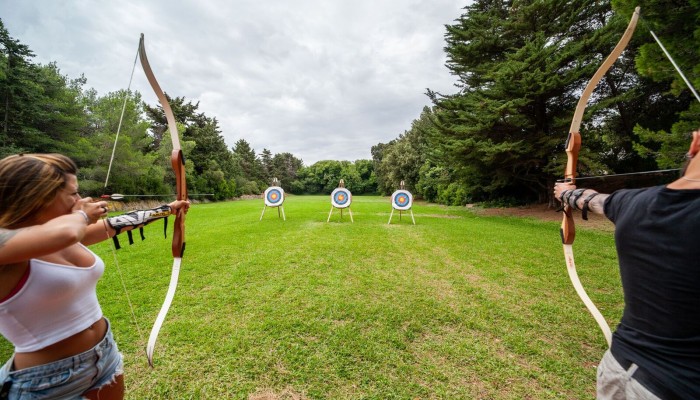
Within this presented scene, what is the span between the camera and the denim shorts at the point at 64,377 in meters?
0.85

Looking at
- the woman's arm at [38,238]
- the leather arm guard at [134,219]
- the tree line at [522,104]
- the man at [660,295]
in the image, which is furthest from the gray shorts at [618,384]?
the tree line at [522,104]

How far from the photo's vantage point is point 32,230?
750 mm

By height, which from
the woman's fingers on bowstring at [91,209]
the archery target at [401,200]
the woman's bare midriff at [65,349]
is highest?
the woman's fingers on bowstring at [91,209]

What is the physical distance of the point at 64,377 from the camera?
893mm

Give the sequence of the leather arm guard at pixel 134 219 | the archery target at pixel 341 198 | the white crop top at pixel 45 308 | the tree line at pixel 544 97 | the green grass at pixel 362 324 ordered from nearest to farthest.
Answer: the white crop top at pixel 45 308
the leather arm guard at pixel 134 219
the green grass at pixel 362 324
the tree line at pixel 544 97
the archery target at pixel 341 198

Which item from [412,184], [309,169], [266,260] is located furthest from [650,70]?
[309,169]

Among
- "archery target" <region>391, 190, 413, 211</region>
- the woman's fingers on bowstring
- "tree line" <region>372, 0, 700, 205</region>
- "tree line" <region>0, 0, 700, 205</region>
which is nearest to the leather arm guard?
the woman's fingers on bowstring

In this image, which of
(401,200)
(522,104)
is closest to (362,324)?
(401,200)

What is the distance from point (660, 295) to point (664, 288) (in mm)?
27

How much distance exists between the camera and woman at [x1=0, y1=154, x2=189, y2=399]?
79 centimetres

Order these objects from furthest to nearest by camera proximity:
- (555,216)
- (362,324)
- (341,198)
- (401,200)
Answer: (555,216), (341,198), (401,200), (362,324)

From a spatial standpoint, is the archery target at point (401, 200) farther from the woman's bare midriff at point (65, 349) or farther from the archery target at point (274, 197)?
the woman's bare midriff at point (65, 349)

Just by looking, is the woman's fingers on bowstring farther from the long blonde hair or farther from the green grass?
the green grass

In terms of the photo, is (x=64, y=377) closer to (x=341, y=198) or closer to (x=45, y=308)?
(x=45, y=308)
